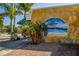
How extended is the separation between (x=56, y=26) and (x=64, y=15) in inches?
14.1

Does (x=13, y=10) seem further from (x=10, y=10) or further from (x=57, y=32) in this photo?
(x=57, y=32)

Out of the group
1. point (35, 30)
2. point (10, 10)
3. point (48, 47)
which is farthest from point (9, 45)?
point (48, 47)

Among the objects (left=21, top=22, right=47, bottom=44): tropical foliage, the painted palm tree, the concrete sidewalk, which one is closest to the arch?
(left=21, top=22, right=47, bottom=44): tropical foliage

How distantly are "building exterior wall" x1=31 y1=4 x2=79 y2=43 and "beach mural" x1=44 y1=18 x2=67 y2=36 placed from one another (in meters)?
0.10

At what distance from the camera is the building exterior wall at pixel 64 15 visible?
13883 mm

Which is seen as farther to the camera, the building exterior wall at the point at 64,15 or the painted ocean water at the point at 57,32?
the painted ocean water at the point at 57,32

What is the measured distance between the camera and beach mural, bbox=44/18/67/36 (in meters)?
14.0

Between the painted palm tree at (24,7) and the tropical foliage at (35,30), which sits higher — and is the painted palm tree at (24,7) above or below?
above

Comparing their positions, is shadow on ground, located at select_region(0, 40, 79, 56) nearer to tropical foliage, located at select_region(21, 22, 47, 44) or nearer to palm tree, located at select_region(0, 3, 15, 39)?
tropical foliage, located at select_region(21, 22, 47, 44)

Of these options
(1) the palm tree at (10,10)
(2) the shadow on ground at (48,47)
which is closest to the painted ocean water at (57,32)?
(2) the shadow on ground at (48,47)

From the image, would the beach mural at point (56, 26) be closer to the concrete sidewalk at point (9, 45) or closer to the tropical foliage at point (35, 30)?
the tropical foliage at point (35, 30)

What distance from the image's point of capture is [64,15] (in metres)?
→ 13.9

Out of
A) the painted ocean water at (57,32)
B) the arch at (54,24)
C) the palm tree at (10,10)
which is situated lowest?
the painted ocean water at (57,32)

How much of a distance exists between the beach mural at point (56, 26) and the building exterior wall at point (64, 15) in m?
0.10
